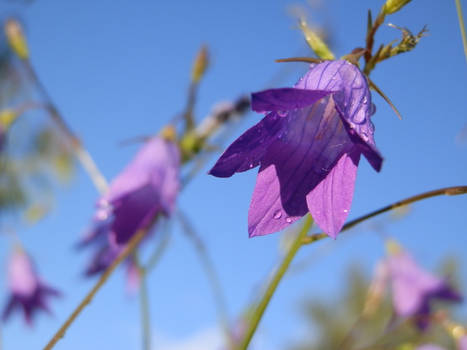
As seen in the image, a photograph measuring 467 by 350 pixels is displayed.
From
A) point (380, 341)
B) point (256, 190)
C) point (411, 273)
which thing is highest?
point (256, 190)

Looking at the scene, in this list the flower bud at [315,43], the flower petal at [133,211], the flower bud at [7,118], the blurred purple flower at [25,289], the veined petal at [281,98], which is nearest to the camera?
the veined petal at [281,98]

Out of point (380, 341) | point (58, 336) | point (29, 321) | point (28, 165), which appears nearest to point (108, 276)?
point (58, 336)

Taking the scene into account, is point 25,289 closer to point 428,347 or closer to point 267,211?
point 428,347

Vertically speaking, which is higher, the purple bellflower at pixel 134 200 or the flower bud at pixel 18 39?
the flower bud at pixel 18 39

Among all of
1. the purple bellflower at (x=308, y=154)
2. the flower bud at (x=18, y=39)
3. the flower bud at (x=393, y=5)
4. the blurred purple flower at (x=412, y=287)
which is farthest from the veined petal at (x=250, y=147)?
the blurred purple flower at (x=412, y=287)

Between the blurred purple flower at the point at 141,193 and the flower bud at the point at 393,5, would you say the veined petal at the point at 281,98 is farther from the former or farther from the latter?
the blurred purple flower at the point at 141,193

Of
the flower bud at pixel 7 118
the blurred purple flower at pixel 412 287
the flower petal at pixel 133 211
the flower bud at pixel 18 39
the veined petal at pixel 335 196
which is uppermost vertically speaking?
the flower bud at pixel 18 39

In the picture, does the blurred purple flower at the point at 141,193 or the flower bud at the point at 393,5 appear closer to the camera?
the flower bud at the point at 393,5

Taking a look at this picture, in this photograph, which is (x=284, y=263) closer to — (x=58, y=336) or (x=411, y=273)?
(x=58, y=336)

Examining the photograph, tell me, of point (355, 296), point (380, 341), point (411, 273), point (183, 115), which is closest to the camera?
point (380, 341)
